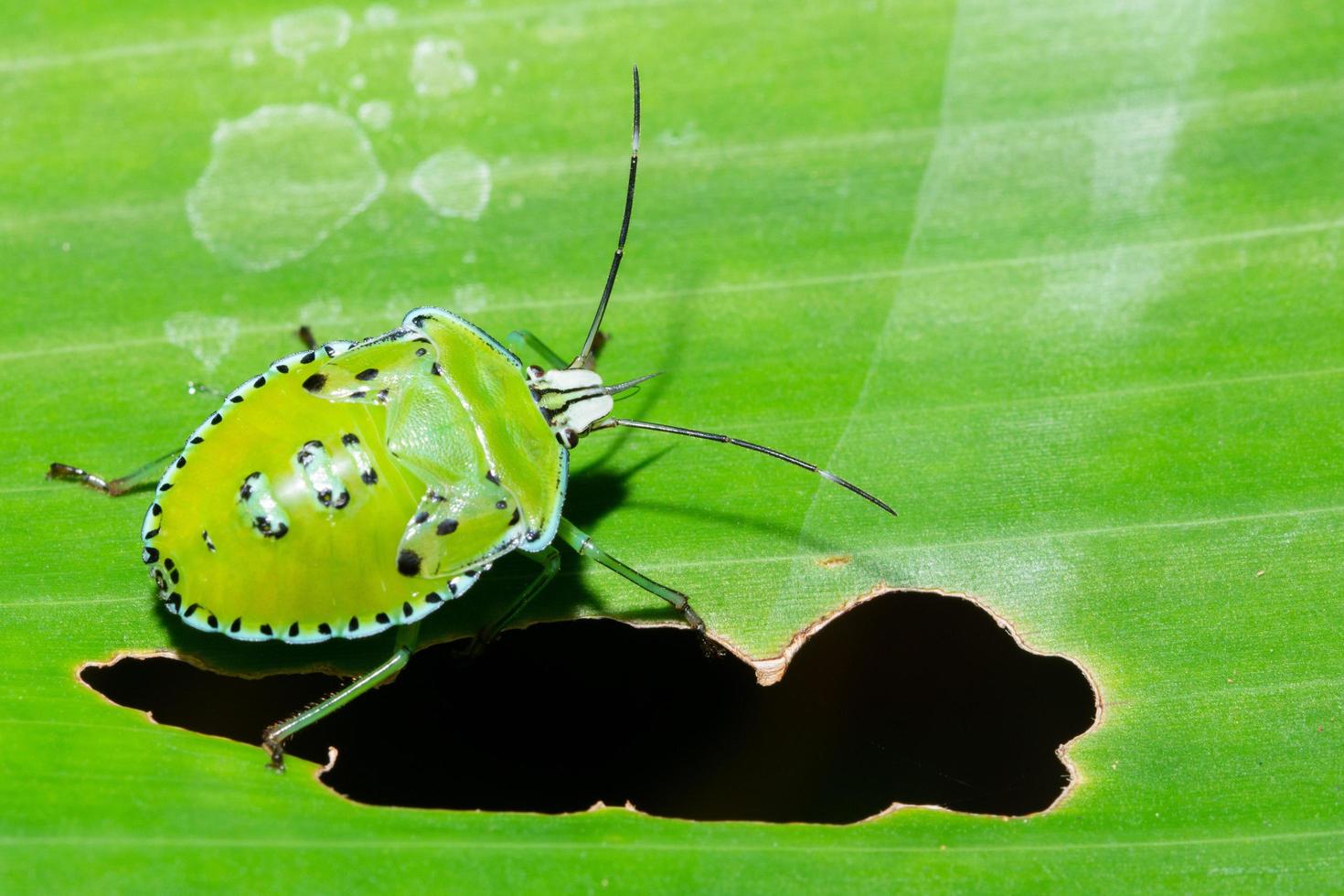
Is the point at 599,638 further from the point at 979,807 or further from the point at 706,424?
the point at 979,807

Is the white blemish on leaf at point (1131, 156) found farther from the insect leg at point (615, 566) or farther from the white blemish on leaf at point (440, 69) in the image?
the white blemish on leaf at point (440, 69)

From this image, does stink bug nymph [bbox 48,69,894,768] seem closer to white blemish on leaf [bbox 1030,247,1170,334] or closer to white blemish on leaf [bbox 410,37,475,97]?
white blemish on leaf [bbox 1030,247,1170,334]

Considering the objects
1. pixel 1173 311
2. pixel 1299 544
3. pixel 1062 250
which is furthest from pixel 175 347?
pixel 1299 544

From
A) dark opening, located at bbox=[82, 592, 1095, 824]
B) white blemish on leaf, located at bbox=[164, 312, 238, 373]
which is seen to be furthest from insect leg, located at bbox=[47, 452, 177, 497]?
dark opening, located at bbox=[82, 592, 1095, 824]

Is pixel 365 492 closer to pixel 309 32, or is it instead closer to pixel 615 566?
pixel 615 566

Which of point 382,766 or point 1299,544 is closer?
point 382,766

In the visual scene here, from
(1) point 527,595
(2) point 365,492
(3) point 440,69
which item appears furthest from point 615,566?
(3) point 440,69
